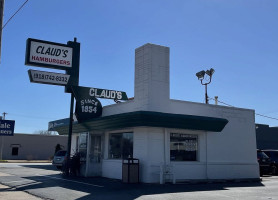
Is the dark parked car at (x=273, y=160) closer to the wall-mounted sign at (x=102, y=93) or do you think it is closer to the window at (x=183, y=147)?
the window at (x=183, y=147)

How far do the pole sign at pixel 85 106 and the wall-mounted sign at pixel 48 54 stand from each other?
5.79 ft

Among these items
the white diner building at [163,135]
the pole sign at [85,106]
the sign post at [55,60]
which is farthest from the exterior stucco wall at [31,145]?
the pole sign at [85,106]

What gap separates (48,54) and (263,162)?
1657 cm

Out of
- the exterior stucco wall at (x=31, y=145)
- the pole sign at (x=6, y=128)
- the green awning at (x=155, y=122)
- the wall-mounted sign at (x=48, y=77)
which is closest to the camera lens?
the green awning at (x=155, y=122)

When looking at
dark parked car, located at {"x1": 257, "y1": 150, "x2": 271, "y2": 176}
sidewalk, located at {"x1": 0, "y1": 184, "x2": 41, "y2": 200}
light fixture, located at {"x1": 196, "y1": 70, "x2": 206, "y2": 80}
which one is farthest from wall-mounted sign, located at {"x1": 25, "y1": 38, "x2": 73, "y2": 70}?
dark parked car, located at {"x1": 257, "y1": 150, "x2": 271, "y2": 176}

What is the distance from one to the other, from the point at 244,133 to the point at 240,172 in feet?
8.03

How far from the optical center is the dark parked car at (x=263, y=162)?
24.0m

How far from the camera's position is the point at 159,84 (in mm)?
17266

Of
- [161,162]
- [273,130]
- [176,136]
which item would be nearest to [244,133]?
[176,136]

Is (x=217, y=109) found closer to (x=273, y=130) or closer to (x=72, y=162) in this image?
(x=72, y=162)

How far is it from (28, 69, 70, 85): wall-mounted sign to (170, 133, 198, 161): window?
23.6 feet

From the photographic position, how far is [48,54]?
19.3m

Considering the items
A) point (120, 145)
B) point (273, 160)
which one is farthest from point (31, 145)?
point (273, 160)

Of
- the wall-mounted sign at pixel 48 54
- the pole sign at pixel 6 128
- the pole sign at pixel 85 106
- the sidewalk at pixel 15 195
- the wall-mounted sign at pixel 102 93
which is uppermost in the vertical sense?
the wall-mounted sign at pixel 48 54
